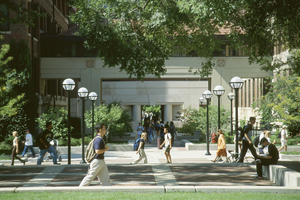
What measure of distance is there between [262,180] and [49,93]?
34.0 metres

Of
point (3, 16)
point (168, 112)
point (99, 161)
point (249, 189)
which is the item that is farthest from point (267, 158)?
point (168, 112)

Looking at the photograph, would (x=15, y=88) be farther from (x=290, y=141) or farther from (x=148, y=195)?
(x=148, y=195)

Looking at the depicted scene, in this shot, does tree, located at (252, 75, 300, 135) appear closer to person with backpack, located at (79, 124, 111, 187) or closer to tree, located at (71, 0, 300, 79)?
tree, located at (71, 0, 300, 79)

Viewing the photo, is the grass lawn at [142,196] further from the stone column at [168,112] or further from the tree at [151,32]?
the stone column at [168,112]

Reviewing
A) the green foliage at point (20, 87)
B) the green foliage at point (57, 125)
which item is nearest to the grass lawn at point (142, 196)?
the green foliage at point (57, 125)

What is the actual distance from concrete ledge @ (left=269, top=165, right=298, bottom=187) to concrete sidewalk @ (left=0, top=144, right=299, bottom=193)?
20 centimetres

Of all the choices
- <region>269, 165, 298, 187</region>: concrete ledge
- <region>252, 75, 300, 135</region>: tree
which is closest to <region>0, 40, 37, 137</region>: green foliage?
<region>252, 75, 300, 135</region>: tree

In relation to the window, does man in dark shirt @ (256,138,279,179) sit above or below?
below

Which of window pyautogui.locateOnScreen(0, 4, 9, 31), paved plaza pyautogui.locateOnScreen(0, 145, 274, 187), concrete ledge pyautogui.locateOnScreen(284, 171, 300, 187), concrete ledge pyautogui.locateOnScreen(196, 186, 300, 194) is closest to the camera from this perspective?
concrete ledge pyautogui.locateOnScreen(196, 186, 300, 194)

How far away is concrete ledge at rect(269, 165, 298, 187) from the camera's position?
10.8m

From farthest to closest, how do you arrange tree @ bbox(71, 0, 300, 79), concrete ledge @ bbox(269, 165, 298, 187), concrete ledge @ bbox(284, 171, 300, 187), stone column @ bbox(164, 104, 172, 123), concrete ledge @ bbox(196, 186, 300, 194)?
stone column @ bbox(164, 104, 172, 123)
tree @ bbox(71, 0, 300, 79)
concrete ledge @ bbox(269, 165, 298, 187)
concrete ledge @ bbox(284, 171, 300, 187)
concrete ledge @ bbox(196, 186, 300, 194)

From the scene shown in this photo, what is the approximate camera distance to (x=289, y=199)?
8555 mm

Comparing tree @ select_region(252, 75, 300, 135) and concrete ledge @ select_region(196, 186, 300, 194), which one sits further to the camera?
tree @ select_region(252, 75, 300, 135)

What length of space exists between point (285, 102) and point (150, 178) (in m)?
17.6
